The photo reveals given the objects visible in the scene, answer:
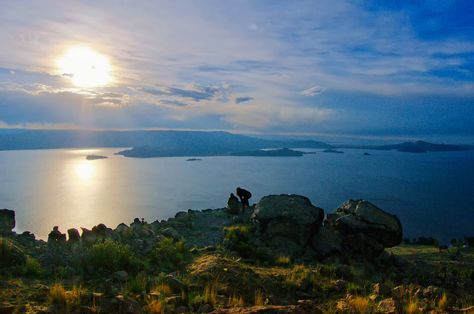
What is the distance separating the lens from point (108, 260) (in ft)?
36.2

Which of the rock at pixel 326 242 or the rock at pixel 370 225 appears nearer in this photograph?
the rock at pixel 326 242

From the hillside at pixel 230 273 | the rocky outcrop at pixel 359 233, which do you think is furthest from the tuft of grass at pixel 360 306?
the rocky outcrop at pixel 359 233

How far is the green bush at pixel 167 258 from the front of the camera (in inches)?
487

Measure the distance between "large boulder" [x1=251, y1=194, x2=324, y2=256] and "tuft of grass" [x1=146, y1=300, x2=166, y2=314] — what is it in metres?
11.4

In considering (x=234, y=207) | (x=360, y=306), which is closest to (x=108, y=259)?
(x=360, y=306)

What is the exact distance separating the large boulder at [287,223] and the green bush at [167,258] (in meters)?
6.38

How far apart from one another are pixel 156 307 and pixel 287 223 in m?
13.5

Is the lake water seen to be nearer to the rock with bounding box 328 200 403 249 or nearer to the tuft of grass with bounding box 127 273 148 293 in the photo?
the rock with bounding box 328 200 403 249

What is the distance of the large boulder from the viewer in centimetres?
1921

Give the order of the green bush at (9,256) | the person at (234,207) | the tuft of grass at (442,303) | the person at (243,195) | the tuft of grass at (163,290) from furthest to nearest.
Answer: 1. the person at (243,195)
2. the person at (234,207)
3. the green bush at (9,256)
4. the tuft of grass at (163,290)
5. the tuft of grass at (442,303)

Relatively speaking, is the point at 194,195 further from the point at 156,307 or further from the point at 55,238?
the point at 156,307

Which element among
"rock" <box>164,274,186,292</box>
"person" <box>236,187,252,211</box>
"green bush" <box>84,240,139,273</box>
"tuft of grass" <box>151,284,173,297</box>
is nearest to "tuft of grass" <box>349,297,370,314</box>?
"rock" <box>164,274,186,292</box>

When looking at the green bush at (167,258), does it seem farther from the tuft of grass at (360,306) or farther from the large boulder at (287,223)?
the large boulder at (287,223)

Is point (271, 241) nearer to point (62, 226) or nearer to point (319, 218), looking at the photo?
point (319, 218)
